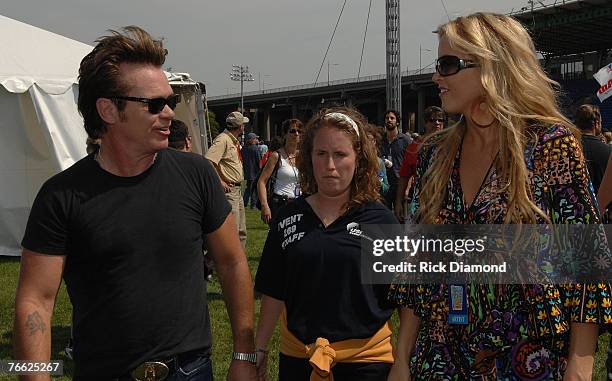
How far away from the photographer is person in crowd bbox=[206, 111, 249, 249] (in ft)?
25.4

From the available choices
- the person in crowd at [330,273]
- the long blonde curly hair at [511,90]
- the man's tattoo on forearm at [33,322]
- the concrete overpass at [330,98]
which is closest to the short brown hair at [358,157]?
the person in crowd at [330,273]

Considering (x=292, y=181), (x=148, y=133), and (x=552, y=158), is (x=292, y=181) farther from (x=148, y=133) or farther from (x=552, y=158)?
(x=552, y=158)

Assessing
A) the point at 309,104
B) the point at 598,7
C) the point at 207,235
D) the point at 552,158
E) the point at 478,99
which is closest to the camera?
the point at 552,158

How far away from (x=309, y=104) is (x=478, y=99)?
76.1 meters

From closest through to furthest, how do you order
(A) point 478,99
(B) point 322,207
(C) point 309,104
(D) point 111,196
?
(A) point 478,99 → (D) point 111,196 → (B) point 322,207 → (C) point 309,104

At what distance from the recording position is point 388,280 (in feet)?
8.75

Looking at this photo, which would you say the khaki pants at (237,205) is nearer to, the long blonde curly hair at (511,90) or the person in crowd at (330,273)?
the person in crowd at (330,273)

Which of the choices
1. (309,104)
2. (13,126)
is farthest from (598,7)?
(309,104)

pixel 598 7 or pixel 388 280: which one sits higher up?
pixel 598 7

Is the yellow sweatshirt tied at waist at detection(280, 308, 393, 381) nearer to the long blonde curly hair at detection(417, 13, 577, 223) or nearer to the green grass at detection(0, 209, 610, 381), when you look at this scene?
the long blonde curly hair at detection(417, 13, 577, 223)

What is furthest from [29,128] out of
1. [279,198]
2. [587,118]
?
[587,118]

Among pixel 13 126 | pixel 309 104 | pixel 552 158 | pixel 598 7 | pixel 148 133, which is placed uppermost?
pixel 309 104

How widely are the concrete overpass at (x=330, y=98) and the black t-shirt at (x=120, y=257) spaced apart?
154 feet

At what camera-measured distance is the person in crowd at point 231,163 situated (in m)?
7.75
